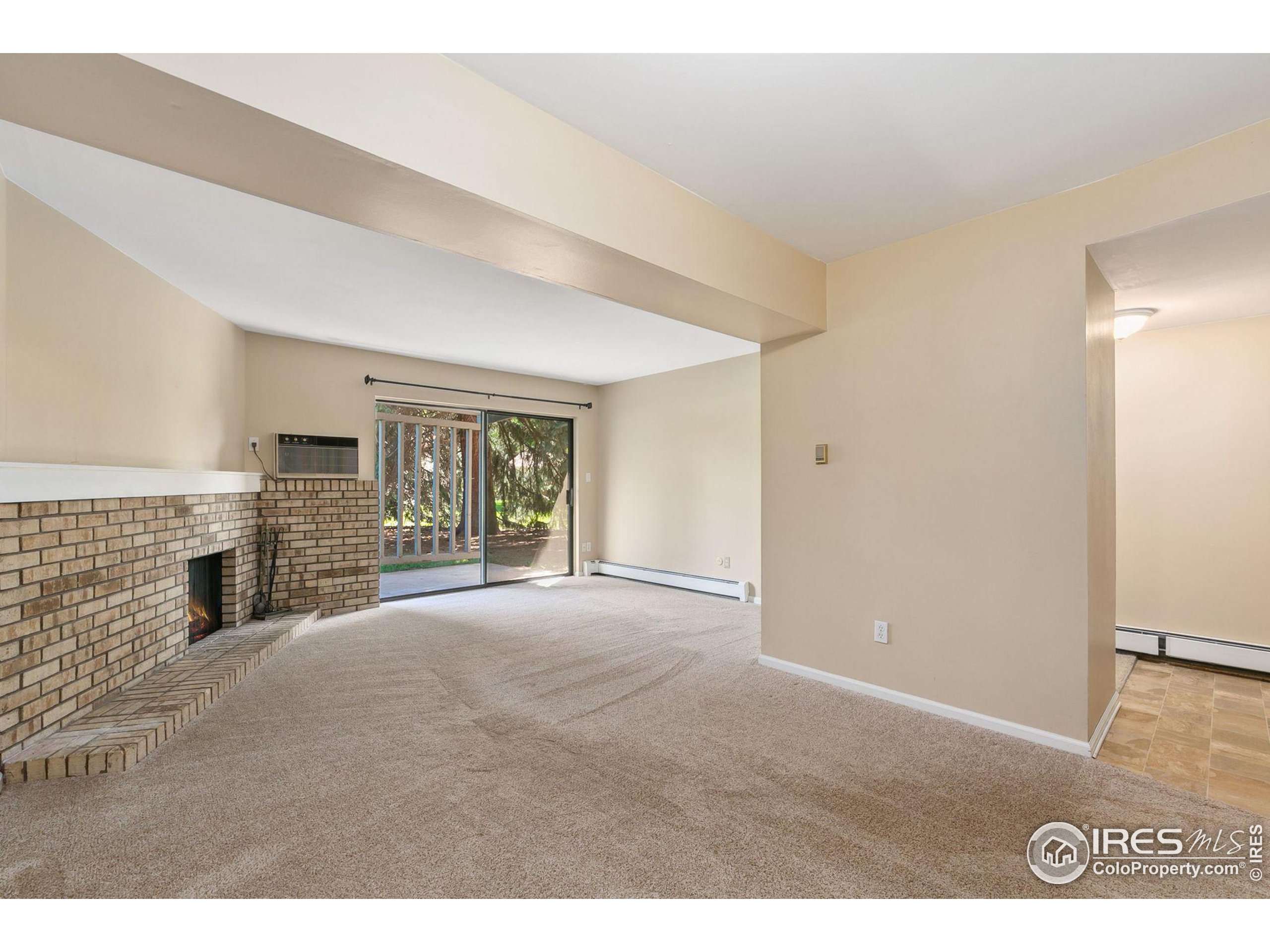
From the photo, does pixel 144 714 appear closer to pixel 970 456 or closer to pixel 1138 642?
pixel 970 456

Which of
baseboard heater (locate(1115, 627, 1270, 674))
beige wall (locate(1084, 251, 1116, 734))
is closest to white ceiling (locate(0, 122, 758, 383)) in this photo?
beige wall (locate(1084, 251, 1116, 734))

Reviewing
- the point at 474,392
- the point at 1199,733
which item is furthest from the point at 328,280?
the point at 1199,733

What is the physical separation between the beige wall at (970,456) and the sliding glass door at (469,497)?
406 cm

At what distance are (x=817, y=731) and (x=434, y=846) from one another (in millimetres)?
1724

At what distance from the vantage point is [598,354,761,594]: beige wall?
588cm

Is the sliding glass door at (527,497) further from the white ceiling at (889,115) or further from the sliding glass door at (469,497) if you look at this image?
the white ceiling at (889,115)

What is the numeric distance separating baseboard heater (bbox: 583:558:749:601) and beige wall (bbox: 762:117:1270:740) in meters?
2.31

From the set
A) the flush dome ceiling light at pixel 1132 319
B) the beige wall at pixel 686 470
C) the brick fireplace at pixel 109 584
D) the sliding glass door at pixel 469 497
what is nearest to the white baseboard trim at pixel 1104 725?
the flush dome ceiling light at pixel 1132 319

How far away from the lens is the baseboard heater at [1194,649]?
138 inches

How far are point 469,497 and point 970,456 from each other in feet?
17.1

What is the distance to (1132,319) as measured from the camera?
3275mm
